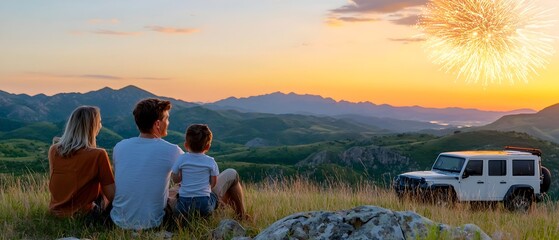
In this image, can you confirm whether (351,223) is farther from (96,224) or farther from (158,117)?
(96,224)

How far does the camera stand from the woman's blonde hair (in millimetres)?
7242

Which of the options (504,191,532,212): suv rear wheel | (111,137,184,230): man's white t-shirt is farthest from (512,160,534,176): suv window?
(111,137,184,230): man's white t-shirt

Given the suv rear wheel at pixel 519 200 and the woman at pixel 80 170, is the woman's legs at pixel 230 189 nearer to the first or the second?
the woman at pixel 80 170

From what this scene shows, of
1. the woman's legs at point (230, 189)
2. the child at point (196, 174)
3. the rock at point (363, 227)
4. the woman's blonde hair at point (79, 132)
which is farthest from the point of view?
the woman's legs at point (230, 189)

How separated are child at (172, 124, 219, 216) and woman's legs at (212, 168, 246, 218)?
7.5 inches

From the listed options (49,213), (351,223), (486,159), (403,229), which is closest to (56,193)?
(49,213)

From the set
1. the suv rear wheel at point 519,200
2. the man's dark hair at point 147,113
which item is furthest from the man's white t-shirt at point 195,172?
the suv rear wheel at point 519,200

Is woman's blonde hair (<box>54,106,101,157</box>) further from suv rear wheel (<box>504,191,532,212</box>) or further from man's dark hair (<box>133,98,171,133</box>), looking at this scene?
suv rear wheel (<box>504,191,532,212</box>)

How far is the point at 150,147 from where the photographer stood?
7391 mm

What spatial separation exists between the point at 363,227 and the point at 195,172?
104 inches

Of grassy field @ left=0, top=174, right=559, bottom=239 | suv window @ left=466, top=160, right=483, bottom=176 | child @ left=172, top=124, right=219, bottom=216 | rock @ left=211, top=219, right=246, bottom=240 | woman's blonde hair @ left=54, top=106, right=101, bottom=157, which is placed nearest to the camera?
rock @ left=211, top=219, right=246, bottom=240

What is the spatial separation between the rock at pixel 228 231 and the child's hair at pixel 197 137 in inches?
42.4

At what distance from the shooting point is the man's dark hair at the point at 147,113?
23.7 feet

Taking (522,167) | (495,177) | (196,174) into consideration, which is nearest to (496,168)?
(495,177)
